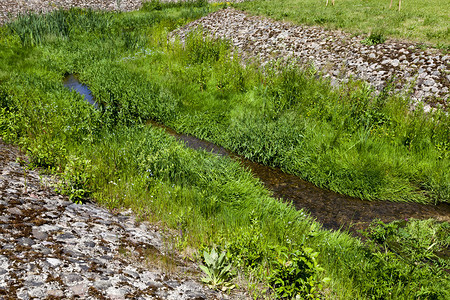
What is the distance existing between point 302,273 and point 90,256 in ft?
7.60

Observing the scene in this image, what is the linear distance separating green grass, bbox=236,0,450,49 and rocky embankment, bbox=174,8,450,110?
0.68 metres

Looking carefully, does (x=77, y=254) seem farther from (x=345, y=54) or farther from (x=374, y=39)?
(x=374, y=39)

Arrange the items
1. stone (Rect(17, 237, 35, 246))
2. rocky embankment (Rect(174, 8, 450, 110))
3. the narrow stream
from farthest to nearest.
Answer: rocky embankment (Rect(174, 8, 450, 110))
the narrow stream
stone (Rect(17, 237, 35, 246))

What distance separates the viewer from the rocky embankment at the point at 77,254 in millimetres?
2865

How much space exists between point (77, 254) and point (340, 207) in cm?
509

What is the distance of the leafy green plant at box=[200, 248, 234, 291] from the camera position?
3586mm

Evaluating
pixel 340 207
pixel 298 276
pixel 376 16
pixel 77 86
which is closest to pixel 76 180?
pixel 298 276

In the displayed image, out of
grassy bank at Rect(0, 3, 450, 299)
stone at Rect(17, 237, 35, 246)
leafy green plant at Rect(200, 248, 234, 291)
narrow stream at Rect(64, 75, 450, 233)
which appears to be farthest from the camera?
narrow stream at Rect(64, 75, 450, 233)

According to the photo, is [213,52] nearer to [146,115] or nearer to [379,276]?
[146,115]

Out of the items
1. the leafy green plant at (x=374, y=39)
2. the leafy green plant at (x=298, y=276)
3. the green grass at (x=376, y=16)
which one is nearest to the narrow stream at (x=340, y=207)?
the leafy green plant at (x=298, y=276)

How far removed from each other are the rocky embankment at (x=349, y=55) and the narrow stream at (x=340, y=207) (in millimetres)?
3377

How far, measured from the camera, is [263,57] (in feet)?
40.5

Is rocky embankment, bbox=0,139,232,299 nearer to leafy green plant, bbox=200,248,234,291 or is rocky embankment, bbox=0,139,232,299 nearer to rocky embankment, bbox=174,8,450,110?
leafy green plant, bbox=200,248,234,291

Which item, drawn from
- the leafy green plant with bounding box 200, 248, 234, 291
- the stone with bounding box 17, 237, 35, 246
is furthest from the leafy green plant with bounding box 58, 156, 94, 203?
the leafy green plant with bounding box 200, 248, 234, 291
